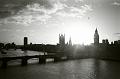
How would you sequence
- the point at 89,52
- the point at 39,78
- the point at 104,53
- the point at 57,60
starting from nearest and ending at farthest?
the point at 39,78 < the point at 57,60 < the point at 104,53 < the point at 89,52

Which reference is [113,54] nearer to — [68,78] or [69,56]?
[69,56]

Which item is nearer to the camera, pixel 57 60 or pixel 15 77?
pixel 15 77

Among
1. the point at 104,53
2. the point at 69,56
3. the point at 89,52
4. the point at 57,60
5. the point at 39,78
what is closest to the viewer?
the point at 39,78

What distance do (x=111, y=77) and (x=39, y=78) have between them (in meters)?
26.7

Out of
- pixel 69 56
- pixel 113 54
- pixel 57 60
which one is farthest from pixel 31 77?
pixel 113 54

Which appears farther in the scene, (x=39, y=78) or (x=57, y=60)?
(x=57, y=60)

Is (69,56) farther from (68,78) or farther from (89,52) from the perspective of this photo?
(68,78)

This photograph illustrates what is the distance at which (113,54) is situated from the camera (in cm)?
12469

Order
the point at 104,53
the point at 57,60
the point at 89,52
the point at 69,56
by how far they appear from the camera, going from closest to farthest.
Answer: the point at 57,60
the point at 69,56
the point at 104,53
the point at 89,52

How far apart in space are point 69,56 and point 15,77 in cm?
7054

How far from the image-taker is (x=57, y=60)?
107562 millimetres

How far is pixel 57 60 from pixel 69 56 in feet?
56.6

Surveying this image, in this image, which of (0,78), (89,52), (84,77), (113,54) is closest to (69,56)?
(89,52)

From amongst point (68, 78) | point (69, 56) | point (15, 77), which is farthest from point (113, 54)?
point (15, 77)
